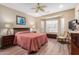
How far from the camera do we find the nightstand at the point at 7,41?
2396mm

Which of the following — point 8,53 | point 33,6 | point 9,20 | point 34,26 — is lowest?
point 8,53

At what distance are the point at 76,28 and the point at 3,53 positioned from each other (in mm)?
1943

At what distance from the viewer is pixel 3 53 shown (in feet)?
7.25

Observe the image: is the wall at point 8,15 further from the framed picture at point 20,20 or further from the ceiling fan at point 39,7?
the ceiling fan at point 39,7

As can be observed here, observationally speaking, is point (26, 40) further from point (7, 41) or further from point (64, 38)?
point (64, 38)

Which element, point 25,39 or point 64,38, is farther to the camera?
point 25,39

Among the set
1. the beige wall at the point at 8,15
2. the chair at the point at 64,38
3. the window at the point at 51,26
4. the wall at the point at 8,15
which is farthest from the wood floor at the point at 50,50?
the beige wall at the point at 8,15

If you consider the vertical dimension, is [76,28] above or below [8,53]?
above

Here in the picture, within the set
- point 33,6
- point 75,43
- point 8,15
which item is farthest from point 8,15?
point 75,43

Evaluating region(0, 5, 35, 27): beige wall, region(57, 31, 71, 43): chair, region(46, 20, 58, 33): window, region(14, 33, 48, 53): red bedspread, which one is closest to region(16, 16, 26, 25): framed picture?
region(0, 5, 35, 27): beige wall

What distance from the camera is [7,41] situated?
2.55 metres

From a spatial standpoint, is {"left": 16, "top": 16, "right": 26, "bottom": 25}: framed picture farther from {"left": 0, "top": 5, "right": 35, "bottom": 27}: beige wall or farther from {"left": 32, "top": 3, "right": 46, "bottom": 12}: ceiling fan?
{"left": 32, "top": 3, "right": 46, "bottom": 12}: ceiling fan

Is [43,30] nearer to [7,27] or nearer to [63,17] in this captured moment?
[63,17]

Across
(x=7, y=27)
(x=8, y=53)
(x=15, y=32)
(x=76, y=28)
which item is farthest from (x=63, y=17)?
(x=8, y=53)
